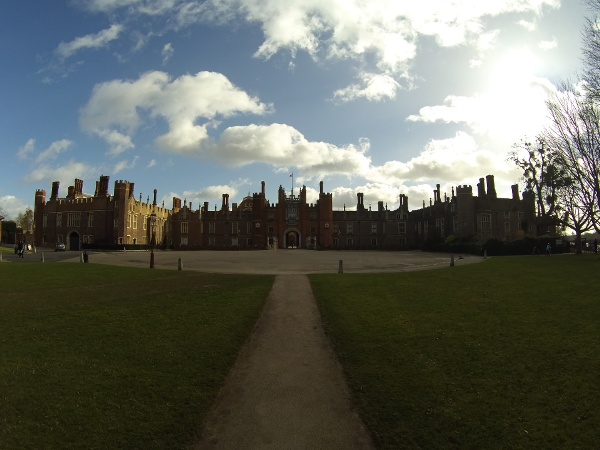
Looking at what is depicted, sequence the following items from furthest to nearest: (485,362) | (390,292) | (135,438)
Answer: (390,292) < (485,362) < (135,438)

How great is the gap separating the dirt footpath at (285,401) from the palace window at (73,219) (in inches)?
2735

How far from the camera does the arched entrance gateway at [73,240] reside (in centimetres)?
6838

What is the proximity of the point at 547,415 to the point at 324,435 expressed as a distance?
3166 millimetres

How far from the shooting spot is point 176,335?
362 inches

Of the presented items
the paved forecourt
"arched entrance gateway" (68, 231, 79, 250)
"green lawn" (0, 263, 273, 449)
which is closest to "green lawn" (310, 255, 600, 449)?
"green lawn" (0, 263, 273, 449)

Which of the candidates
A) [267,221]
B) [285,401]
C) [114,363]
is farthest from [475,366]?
[267,221]

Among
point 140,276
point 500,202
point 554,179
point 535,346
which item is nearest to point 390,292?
point 535,346

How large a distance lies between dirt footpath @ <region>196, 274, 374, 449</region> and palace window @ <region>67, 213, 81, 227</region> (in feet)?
228

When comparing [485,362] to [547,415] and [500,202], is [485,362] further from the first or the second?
[500,202]

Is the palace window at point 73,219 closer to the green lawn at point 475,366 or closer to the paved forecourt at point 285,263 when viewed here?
the paved forecourt at point 285,263

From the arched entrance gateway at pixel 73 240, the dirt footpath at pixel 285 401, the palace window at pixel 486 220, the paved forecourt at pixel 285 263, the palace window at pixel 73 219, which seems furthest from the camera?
the arched entrance gateway at pixel 73 240

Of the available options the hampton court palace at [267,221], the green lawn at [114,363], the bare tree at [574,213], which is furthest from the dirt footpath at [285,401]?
the hampton court palace at [267,221]

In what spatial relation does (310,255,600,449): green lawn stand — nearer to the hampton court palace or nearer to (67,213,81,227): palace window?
the hampton court palace

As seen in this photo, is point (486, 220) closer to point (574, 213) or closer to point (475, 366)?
point (574, 213)
